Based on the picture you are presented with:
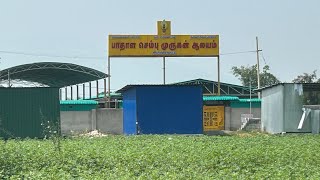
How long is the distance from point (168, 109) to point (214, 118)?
1210 centimetres

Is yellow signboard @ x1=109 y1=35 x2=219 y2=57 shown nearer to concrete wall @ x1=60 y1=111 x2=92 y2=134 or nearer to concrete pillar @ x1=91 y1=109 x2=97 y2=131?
concrete pillar @ x1=91 y1=109 x2=97 y2=131

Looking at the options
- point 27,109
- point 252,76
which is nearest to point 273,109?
point 27,109

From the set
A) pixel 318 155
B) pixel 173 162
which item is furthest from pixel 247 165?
pixel 318 155

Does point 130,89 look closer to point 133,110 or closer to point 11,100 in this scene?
point 133,110

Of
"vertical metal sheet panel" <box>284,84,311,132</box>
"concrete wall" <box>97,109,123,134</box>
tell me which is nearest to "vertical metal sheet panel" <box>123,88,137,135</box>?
"concrete wall" <box>97,109,123,134</box>

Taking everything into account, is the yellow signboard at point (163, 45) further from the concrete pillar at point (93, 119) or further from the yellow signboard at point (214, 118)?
the concrete pillar at point (93, 119)

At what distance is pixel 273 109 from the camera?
90.6 feet

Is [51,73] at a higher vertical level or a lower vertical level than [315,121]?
higher

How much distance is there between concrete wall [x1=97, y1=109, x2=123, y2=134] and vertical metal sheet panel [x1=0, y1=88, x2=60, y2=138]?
1017 centimetres

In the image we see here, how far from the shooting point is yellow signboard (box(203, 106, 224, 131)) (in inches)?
1430

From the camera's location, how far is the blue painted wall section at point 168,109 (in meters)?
25.1

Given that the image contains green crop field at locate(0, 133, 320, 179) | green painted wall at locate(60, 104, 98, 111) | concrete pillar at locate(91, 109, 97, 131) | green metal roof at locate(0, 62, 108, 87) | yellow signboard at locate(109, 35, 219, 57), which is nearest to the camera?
green crop field at locate(0, 133, 320, 179)

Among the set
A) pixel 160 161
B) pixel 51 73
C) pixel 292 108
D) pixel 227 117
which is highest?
pixel 51 73

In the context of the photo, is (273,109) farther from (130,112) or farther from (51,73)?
(51,73)
